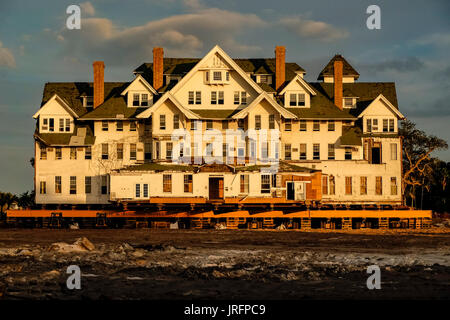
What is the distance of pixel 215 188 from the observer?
64.6 metres

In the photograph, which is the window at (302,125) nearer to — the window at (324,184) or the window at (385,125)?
the window at (324,184)

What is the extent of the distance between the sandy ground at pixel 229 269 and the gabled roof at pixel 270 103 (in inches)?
827

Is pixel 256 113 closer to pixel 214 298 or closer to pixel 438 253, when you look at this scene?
pixel 438 253

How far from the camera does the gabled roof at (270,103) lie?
67062 millimetres

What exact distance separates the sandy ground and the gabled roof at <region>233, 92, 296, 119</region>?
827 inches

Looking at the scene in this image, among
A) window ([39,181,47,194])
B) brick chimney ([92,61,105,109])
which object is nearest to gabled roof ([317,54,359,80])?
brick chimney ([92,61,105,109])

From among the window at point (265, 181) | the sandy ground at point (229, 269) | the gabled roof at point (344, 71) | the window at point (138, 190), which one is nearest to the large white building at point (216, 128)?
the window at point (265, 181)

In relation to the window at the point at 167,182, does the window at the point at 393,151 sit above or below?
above

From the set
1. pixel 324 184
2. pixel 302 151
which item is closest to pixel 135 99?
pixel 302 151

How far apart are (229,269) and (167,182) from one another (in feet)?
109

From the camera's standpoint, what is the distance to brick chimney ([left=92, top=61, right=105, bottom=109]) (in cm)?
7194

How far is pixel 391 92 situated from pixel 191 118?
23.7 metres

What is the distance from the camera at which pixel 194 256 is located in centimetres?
3612

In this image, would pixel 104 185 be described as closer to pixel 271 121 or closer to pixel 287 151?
pixel 271 121
